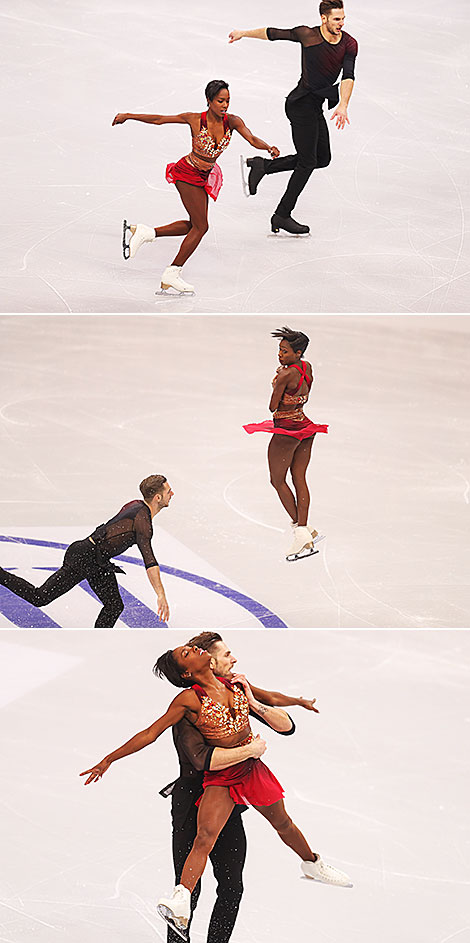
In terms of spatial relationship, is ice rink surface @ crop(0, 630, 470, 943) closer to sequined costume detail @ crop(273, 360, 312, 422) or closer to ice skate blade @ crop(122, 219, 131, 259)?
sequined costume detail @ crop(273, 360, 312, 422)

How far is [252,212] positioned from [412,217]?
1038 mm

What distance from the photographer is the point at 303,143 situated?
888 cm

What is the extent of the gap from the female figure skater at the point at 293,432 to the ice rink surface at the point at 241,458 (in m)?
0.13

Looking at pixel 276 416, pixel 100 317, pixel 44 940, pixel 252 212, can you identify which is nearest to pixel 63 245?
pixel 100 317

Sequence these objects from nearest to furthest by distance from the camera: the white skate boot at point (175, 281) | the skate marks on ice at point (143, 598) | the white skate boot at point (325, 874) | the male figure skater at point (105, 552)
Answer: the white skate boot at point (325, 874), the male figure skater at point (105, 552), the skate marks on ice at point (143, 598), the white skate boot at point (175, 281)

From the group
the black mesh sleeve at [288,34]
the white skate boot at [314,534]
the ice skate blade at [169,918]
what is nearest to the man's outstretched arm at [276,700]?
the ice skate blade at [169,918]

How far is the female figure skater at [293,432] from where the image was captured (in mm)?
7832

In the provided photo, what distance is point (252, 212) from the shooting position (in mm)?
9703

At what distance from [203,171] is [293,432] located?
1576 millimetres

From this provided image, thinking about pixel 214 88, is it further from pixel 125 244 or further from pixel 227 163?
pixel 227 163

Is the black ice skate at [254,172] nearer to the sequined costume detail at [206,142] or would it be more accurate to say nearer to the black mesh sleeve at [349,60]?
the sequined costume detail at [206,142]

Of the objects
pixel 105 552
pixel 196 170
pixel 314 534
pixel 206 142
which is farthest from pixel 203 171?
pixel 105 552

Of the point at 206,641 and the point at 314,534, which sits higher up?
the point at 206,641

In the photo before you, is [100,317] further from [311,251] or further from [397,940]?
[397,940]
